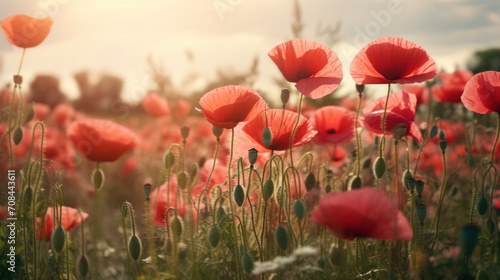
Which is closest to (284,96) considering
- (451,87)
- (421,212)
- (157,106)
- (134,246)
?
(421,212)

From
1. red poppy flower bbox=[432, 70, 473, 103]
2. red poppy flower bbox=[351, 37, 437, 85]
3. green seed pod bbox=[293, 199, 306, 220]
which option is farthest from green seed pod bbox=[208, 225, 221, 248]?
red poppy flower bbox=[432, 70, 473, 103]

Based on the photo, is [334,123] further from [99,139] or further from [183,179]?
[99,139]

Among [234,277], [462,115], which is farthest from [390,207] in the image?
[462,115]

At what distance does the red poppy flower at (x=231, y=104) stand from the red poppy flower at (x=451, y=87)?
155 centimetres

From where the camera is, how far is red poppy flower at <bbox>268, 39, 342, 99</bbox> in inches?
69.3

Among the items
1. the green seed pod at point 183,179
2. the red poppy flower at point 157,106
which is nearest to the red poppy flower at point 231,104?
the green seed pod at point 183,179

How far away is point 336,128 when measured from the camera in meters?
2.45

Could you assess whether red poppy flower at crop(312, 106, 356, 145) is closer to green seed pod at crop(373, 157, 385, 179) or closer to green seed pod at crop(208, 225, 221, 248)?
green seed pod at crop(373, 157, 385, 179)

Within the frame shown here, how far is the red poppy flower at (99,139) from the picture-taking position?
6.25 ft

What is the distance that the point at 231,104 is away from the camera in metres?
1.68

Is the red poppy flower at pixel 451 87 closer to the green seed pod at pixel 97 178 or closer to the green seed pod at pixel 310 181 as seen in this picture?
the green seed pod at pixel 310 181

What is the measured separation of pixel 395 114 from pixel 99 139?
3.56 ft

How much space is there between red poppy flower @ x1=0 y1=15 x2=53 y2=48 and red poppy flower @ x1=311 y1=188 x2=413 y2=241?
1.49 meters

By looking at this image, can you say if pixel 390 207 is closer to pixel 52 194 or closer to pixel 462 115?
pixel 52 194
